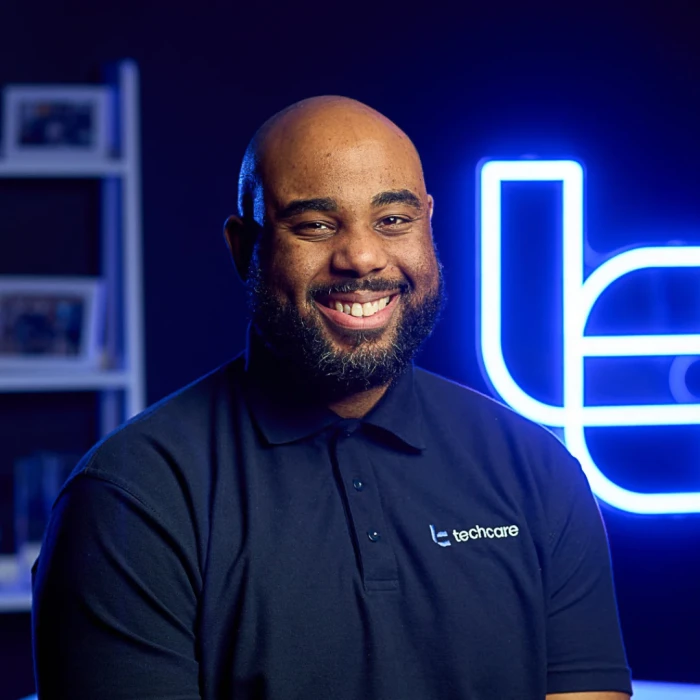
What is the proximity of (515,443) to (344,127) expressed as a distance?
595mm

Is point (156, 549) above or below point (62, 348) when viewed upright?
below

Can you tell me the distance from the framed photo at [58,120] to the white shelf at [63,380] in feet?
2.40

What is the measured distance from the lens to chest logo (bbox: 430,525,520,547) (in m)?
1.56

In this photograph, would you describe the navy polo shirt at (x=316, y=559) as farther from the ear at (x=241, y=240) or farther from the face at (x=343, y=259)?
the ear at (x=241, y=240)

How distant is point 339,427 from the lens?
1.63 meters

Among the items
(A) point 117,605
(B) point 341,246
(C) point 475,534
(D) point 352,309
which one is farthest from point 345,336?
(A) point 117,605

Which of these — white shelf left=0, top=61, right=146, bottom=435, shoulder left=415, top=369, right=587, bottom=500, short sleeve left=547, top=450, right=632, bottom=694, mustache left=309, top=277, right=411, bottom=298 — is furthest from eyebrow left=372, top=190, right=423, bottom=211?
white shelf left=0, top=61, right=146, bottom=435

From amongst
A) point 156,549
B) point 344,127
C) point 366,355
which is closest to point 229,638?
point 156,549

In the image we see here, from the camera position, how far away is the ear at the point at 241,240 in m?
1.74

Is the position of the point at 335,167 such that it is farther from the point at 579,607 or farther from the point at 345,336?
the point at 579,607

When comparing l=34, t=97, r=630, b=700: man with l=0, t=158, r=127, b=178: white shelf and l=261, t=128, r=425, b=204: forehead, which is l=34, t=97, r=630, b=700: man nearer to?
l=261, t=128, r=425, b=204: forehead

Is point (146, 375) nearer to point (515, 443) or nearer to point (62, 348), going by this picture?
point (62, 348)

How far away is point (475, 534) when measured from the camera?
1583 millimetres

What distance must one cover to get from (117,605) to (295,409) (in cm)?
41
